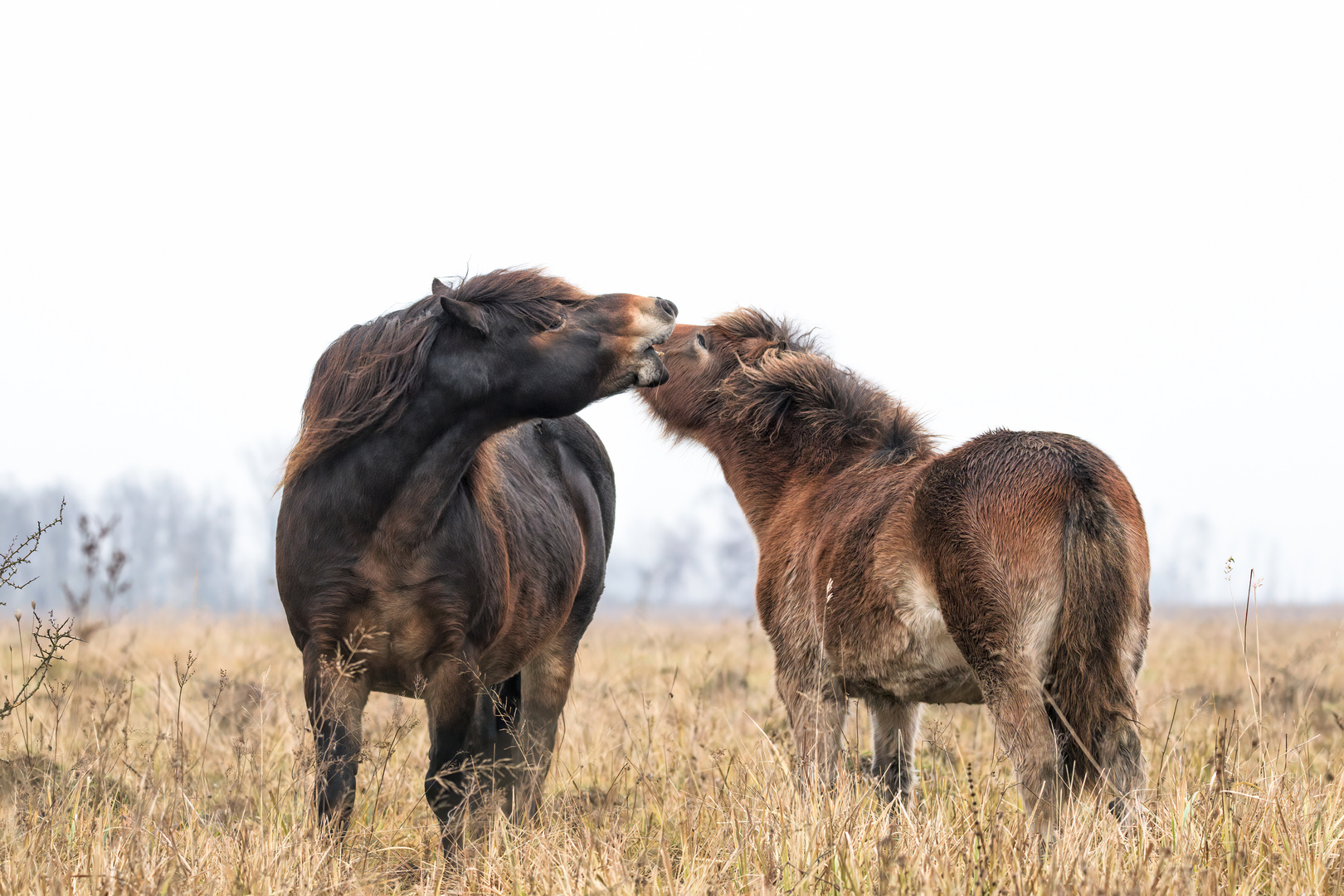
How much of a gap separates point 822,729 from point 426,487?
180 centimetres

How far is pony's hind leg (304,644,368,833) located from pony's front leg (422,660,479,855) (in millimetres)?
283

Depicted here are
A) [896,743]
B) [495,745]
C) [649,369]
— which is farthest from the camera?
[495,745]

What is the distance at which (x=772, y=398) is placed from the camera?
5.10 meters

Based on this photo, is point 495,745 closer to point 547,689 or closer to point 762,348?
point 547,689

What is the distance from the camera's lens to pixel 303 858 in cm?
309

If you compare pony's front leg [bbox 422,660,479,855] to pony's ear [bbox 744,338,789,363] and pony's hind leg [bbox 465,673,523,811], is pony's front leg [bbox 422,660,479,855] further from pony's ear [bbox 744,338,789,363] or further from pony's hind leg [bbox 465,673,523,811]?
pony's ear [bbox 744,338,789,363]

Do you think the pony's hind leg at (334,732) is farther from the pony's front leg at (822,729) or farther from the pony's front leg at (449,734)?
the pony's front leg at (822,729)

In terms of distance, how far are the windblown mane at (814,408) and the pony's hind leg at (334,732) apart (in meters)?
2.32

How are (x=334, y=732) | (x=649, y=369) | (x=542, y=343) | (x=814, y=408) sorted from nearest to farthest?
(x=334, y=732) → (x=542, y=343) → (x=649, y=369) → (x=814, y=408)

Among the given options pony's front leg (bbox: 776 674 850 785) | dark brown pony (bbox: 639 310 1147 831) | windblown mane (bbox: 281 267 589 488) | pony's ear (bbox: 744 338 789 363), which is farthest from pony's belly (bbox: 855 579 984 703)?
pony's ear (bbox: 744 338 789 363)

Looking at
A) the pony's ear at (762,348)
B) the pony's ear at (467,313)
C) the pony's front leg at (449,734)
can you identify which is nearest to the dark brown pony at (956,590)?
the pony's ear at (762,348)

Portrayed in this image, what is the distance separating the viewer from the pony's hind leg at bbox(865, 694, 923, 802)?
4.35 m

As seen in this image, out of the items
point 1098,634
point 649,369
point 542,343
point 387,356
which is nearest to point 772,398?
point 649,369

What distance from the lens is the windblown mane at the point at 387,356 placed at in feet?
12.4
